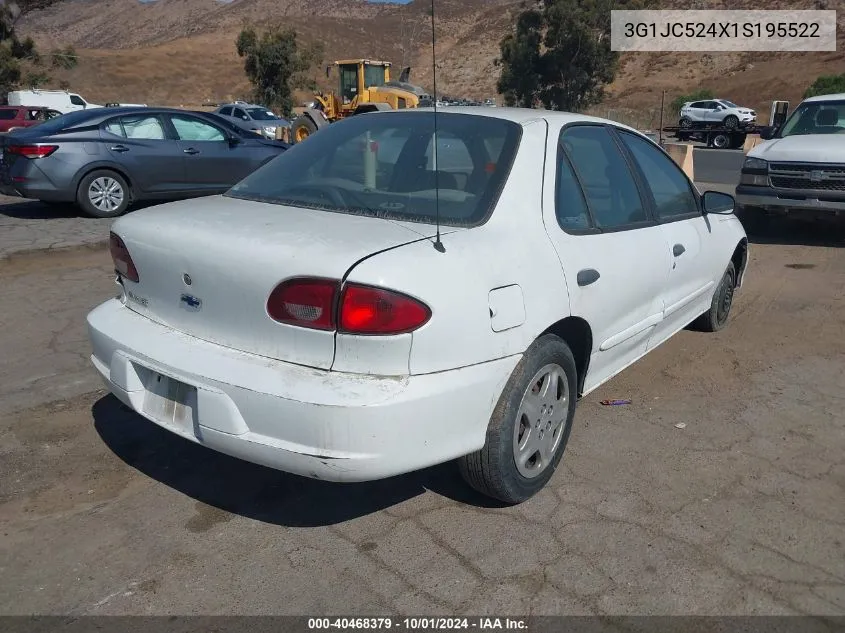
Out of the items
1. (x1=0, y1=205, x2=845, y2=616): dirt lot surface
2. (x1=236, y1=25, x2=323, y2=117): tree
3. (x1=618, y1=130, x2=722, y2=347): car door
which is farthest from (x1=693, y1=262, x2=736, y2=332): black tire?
(x1=236, y1=25, x2=323, y2=117): tree

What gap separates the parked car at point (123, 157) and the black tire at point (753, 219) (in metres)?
6.08

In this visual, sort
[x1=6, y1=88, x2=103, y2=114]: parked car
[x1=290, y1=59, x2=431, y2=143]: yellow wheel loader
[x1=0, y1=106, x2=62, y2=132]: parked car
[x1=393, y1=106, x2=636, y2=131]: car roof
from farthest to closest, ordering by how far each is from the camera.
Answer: [x1=6, y1=88, x2=103, y2=114]: parked car, [x1=0, y1=106, x2=62, y2=132]: parked car, [x1=290, y1=59, x2=431, y2=143]: yellow wheel loader, [x1=393, y1=106, x2=636, y2=131]: car roof

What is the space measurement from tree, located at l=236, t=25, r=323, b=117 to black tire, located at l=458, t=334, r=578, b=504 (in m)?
45.5

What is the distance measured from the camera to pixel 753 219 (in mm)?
9742

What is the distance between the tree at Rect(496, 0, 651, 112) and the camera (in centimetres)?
4222

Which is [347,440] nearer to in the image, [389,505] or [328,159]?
[389,505]

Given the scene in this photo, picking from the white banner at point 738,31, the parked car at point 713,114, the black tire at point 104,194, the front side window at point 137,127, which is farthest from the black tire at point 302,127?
the white banner at point 738,31

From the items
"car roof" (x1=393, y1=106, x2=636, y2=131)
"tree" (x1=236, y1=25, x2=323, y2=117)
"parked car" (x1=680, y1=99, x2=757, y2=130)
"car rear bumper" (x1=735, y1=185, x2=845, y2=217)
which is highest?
"tree" (x1=236, y1=25, x2=323, y2=117)

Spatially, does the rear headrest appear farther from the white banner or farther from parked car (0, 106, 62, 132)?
the white banner

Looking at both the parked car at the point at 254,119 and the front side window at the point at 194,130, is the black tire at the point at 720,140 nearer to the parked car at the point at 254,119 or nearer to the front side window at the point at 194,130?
the parked car at the point at 254,119

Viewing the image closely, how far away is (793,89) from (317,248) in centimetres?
5539

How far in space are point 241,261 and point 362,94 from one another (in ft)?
71.7

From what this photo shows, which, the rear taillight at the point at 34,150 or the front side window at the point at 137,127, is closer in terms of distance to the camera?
the rear taillight at the point at 34,150

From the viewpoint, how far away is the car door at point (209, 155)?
10664 mm
